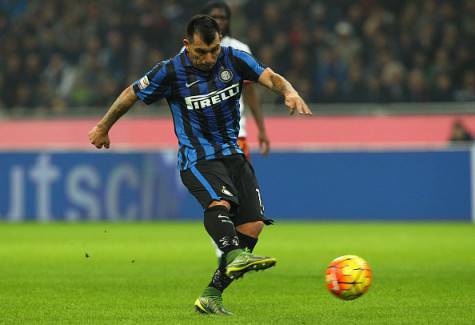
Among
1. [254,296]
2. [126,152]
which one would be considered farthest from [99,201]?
[254,296]

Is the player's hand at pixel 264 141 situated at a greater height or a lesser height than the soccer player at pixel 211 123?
lesser

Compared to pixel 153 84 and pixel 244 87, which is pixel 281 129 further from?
pixel 153 84

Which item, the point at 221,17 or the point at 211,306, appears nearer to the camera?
the point at 211,306

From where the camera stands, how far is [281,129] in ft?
67.5

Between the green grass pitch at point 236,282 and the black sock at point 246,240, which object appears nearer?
the green grass pitch at point 236,282

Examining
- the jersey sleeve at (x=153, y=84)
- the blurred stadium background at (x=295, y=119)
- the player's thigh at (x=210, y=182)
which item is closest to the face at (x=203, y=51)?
the jersey sleeve at (x=153, y=84)

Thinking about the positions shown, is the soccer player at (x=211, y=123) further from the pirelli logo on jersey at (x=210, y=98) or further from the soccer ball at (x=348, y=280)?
the soccer ball at (x=348, y=280)

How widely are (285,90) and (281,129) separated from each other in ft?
45.0

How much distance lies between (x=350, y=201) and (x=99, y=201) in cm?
431

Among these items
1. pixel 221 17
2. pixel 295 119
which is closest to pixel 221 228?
pixel 221 17

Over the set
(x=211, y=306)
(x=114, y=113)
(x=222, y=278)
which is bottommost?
(x=211, y=306)

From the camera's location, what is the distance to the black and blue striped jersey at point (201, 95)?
7.08 meters

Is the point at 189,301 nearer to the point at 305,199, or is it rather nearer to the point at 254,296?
the point at 254,296

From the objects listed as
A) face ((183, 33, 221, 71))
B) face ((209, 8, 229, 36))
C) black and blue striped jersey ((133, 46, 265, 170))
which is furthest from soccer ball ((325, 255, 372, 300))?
face ((209, 8, 229, 36))
